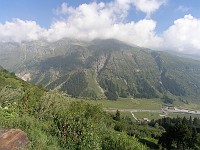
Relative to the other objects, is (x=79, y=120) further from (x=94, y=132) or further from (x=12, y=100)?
(x=12, y=100)

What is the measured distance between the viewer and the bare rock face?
60.1 ft

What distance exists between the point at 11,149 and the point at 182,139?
121655mm

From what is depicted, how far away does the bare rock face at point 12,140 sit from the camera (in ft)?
60.1

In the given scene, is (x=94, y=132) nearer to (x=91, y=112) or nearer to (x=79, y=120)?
(x=79, y=120)

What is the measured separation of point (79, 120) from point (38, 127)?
362 cm

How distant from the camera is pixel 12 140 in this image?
18.8 meters

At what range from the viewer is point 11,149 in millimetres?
18203

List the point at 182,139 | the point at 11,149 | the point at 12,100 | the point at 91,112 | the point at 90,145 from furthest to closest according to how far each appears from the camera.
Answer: the point at 182,139 < the point at 91,112 < the point at 12,100 < the point at 90,145 < the point at 11,149

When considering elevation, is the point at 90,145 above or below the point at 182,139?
above

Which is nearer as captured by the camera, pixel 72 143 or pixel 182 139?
pixel 72 143

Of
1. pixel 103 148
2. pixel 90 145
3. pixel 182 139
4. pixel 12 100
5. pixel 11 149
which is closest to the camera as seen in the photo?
pixel 11 149

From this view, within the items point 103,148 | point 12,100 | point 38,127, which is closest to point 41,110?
point 12,100

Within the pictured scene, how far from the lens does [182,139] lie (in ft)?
427

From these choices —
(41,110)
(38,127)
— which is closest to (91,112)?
(41,110)
